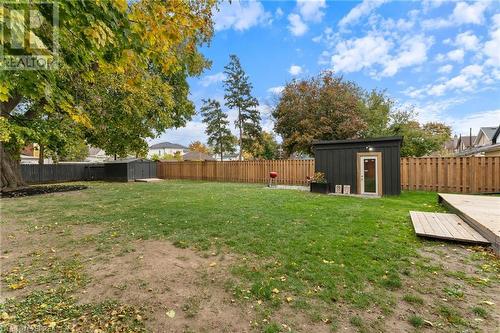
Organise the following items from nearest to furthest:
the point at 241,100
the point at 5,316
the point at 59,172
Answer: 1. the point at 5,316
2. the point at 59,172
3. the point at 241,100

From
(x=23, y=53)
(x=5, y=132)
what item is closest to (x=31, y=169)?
(x=5, y=132)

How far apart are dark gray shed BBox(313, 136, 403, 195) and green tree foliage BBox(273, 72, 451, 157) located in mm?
8112

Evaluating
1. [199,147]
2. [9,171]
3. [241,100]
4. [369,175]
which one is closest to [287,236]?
[369,175]

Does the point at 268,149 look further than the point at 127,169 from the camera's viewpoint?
Yes

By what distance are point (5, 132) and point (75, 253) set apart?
5.99 metres

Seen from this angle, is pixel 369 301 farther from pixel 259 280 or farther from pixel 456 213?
pixel 456 213

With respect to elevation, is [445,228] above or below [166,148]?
below

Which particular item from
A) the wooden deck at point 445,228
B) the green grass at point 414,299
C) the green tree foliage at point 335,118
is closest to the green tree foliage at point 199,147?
the green tree foliage at point 335,118

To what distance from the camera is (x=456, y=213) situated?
5672 mm

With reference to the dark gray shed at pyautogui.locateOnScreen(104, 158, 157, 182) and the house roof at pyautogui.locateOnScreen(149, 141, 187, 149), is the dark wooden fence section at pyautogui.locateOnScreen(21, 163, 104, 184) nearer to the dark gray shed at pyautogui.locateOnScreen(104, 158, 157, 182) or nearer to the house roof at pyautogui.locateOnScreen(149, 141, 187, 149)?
the dark gray shed at pyautogui.locateOnScreen(104, 158, 157, 182)

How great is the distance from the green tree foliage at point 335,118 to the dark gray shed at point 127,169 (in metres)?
11.2

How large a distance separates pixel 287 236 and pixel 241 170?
13.4 metres

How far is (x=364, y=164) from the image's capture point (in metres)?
9.96

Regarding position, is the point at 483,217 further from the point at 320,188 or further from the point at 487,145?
the point at 487,145
